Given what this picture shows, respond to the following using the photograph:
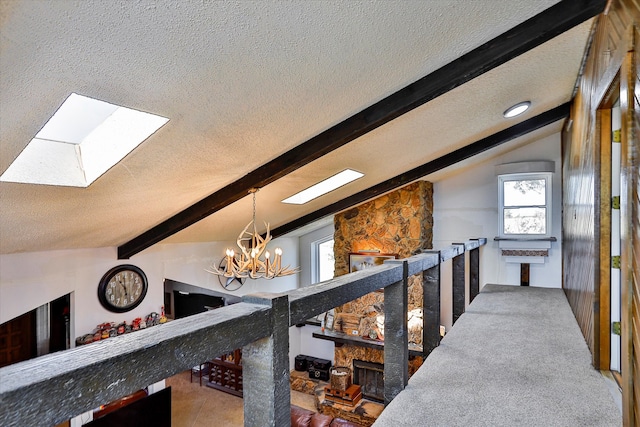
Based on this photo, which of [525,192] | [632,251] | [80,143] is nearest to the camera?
[632,251]

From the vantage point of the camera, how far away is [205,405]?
24.2 feet

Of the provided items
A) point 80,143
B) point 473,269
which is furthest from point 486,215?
point 80,143

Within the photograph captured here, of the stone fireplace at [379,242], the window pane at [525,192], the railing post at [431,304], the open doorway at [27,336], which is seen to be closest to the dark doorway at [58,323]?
the open doorway at [27,336]

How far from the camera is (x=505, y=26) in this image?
2395mm

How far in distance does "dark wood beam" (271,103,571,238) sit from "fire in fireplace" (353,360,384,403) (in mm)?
3079

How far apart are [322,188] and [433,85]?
10.0 ft

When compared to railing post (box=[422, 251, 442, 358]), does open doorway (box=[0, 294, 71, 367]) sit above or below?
below

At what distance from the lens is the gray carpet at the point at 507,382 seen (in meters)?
1.60

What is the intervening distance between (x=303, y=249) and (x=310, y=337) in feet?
7.54

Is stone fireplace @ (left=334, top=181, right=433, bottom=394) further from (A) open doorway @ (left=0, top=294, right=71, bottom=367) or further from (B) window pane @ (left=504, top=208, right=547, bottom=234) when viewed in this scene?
(A) open doorway @ (left=0, top=294, right=71, bottom=367)

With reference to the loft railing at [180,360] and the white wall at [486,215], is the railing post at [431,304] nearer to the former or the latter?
the loft railing at [180,360]

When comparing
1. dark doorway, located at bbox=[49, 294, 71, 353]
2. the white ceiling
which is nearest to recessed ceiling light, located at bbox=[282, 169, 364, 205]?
the white ceiling

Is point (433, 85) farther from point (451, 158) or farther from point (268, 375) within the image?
point (451, 158)

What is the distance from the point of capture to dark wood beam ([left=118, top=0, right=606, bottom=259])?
2.34m
